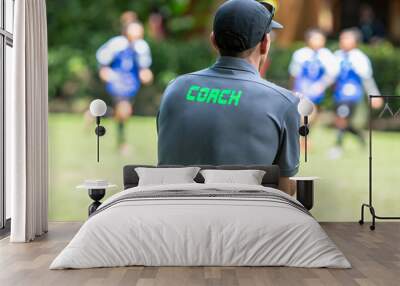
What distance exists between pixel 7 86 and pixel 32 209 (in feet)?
4.47

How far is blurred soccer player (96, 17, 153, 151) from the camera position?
7.36 metres

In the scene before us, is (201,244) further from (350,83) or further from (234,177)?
(350,83)

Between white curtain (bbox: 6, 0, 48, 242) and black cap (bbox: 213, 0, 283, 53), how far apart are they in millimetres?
1715

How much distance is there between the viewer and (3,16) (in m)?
6.25

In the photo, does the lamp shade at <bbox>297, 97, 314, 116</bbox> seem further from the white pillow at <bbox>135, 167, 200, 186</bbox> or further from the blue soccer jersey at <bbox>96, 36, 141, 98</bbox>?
the blue soccer jersey at <bbox>96, 36, 141, 98</bbox>

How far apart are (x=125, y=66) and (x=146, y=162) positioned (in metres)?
1.09

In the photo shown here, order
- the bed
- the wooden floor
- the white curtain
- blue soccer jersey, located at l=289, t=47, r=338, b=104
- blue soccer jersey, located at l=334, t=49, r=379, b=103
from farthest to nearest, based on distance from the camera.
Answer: blue soccer jersey, located at l=334, t=49, r=379, b=103 → blue soccer jersey, located at l=289, t=47, r=338, b=104 → the white curtain → the bed → the wooden floor

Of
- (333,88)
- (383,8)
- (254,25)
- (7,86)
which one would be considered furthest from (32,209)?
(383,8)

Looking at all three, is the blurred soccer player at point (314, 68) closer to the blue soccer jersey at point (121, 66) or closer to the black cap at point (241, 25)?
the black cap at point (241, 25)

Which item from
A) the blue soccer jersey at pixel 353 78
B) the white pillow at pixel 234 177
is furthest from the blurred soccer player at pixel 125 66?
the blue soccer jersey at pixel 353 78

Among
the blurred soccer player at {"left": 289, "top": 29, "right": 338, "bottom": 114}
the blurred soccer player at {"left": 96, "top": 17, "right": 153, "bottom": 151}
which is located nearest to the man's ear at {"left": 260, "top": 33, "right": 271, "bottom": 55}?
the blurred soccer player at {"left": 289, "top": 29, "right": 338, "bottom": 114}

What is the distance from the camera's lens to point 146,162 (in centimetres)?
722

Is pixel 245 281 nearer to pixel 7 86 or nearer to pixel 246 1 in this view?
pixel 246 1

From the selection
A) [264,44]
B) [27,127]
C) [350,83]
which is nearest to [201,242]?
[27,127]
